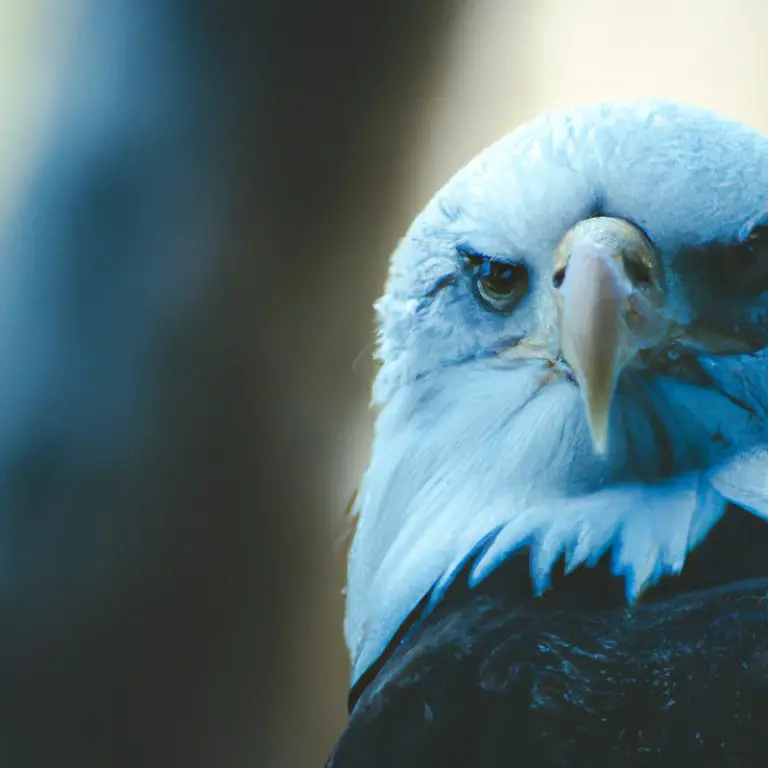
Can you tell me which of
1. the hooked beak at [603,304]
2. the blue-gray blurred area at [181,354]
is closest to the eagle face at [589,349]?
the hooked beak at [603,304]

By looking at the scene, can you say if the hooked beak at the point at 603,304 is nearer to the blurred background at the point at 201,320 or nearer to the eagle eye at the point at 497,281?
the eagle eye at the point at 497,281

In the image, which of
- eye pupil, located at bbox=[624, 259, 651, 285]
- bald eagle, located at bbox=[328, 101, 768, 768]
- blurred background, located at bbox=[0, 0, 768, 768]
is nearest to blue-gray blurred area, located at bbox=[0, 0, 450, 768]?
blurred background, located at bbox=[0, 0, 768, 768]

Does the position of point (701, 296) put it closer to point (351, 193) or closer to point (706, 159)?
point (706, 159)

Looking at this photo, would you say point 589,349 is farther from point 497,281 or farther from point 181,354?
point 181,354

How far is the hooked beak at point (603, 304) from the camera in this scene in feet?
1.61

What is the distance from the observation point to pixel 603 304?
1.60 ft

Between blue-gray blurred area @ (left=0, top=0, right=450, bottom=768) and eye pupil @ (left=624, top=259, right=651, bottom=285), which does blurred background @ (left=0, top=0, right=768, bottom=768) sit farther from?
eye pupil @ (left=624, top=259, right=651, bottom=285)

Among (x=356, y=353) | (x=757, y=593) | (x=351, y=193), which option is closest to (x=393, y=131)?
(x=351, y=193)

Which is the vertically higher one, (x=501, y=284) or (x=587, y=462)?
(x=501, y=284)

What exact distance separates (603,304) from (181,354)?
349 mm

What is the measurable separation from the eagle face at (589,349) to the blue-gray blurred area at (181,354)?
0.33 feet

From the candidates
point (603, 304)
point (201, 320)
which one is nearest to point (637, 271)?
point (603, 304)

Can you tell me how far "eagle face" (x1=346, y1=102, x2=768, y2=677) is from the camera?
52cm

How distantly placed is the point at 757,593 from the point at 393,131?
1.34 feet
